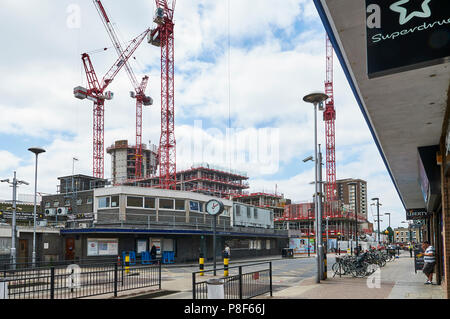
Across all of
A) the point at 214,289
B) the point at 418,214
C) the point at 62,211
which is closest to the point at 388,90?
the point at 214,289

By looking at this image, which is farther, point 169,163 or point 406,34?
point 169,163

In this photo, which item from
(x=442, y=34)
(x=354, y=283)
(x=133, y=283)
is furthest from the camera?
(x=354, y=283)

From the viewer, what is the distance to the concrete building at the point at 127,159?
421ft

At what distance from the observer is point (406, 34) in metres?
4.24

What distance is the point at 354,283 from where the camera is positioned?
16188 mm

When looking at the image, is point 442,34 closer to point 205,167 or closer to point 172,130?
point 172,130

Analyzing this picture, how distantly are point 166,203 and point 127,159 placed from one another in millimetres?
95498

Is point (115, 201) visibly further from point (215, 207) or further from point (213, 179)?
point (213, 179)

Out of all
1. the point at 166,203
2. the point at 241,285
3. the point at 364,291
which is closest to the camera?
the point at 241,285

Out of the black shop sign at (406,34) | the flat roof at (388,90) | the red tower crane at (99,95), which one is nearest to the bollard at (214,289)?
the flat roof at (388,90)

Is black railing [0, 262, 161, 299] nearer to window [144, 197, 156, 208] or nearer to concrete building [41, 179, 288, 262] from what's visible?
concrete building [41, 179, 288, 262]
